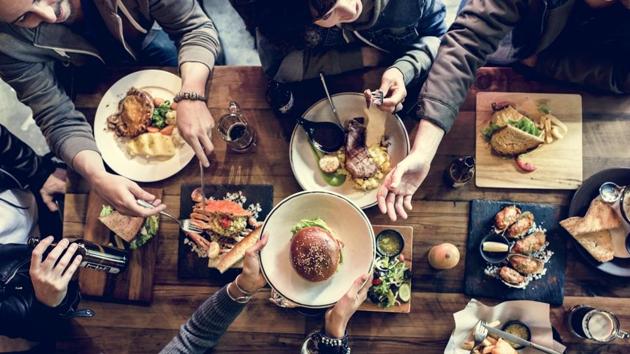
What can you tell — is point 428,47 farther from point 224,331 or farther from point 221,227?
point 224,331

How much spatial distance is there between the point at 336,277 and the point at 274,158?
668mm

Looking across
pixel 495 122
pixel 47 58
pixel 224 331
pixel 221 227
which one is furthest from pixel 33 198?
pixel 495 122

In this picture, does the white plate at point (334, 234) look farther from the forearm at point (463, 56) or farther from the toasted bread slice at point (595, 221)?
the toasted bread slice at point (595, 221)

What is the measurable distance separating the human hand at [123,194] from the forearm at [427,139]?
1168mm

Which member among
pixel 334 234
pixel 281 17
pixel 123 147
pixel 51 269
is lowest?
pixel 51 269

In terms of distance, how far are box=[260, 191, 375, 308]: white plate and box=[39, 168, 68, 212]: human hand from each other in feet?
4.85

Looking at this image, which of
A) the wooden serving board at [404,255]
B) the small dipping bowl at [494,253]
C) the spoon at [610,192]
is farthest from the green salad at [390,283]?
the spoon at [610,192]

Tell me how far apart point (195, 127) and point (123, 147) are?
0.41 metres

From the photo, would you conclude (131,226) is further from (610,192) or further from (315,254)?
(610,192)

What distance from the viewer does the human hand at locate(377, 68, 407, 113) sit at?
6.25 feet

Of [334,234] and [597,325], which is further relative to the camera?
[597,325]

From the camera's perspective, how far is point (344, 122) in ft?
6.78

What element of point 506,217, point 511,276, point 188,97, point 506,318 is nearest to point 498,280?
point 511,276

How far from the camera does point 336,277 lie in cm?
176
